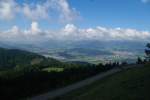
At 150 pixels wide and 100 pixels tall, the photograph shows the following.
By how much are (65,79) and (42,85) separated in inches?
324

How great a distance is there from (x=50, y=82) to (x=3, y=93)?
13.1 metres

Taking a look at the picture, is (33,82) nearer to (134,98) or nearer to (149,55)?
(134,98)

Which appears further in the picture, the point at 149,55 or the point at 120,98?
the point at 149,55

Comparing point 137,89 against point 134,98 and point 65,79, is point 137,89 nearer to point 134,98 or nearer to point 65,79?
point 134,98

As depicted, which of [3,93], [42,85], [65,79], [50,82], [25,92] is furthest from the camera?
[65,79]

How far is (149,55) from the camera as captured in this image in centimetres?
9744

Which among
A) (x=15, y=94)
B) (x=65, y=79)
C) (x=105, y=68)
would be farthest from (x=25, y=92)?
(x=105, y=68)

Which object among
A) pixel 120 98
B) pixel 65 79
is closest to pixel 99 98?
pixel 120 98

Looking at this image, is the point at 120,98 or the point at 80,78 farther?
the point at 80,78

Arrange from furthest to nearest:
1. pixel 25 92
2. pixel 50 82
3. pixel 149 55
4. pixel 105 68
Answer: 1. pixel 149 55
2. pixel 105 68
3. pixel 50 82
4. pixel 25 92

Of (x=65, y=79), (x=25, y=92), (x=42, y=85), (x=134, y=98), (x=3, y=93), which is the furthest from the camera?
(x=65, y=79)

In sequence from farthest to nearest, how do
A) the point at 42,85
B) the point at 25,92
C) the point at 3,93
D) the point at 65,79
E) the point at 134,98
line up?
1. the point at 65,79
2. the point at 42,85
3. the point at 25,92
4. the point at 3,93
5. the point at 134,98

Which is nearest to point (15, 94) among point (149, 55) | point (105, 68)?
point (105, 68)

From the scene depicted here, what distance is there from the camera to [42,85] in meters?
42.2
